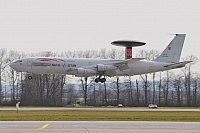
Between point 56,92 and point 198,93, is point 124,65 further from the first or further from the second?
point 198,93

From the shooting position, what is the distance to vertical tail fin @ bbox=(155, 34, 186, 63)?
6525cm

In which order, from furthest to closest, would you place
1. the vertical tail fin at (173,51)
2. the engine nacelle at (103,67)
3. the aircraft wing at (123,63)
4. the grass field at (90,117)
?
the vertical tail fin at (173,51) → the aircraft wing at (123,63) → the engine nacelle at (103,67) → the grass field at (90,117)

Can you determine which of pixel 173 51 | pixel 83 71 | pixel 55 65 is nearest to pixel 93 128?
pixel 55 65

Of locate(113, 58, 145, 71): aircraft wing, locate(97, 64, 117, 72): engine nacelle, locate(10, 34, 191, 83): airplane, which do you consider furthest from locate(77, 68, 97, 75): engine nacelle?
locate(113, 58, 145, 71): aircraft wing

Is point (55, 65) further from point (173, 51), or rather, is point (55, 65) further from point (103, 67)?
point (173, 51)

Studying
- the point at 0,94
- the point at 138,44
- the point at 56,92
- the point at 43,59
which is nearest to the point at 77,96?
the point at 56,92

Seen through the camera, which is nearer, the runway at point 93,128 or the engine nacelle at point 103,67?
the runway at point 93,128

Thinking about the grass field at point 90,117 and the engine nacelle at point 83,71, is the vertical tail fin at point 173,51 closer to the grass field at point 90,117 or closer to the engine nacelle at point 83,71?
the engine nacelle at point 83,71

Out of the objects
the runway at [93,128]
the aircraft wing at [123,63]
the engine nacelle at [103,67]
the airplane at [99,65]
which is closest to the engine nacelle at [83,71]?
the airplane at [99,65]

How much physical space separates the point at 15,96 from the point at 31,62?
45643mm

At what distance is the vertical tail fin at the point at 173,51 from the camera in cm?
6525

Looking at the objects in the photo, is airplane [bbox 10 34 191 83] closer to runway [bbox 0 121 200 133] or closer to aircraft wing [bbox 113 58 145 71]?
aircraft wing [bbox 113 58 145 71]

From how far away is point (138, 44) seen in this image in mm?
66312

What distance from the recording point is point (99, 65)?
194 feet
